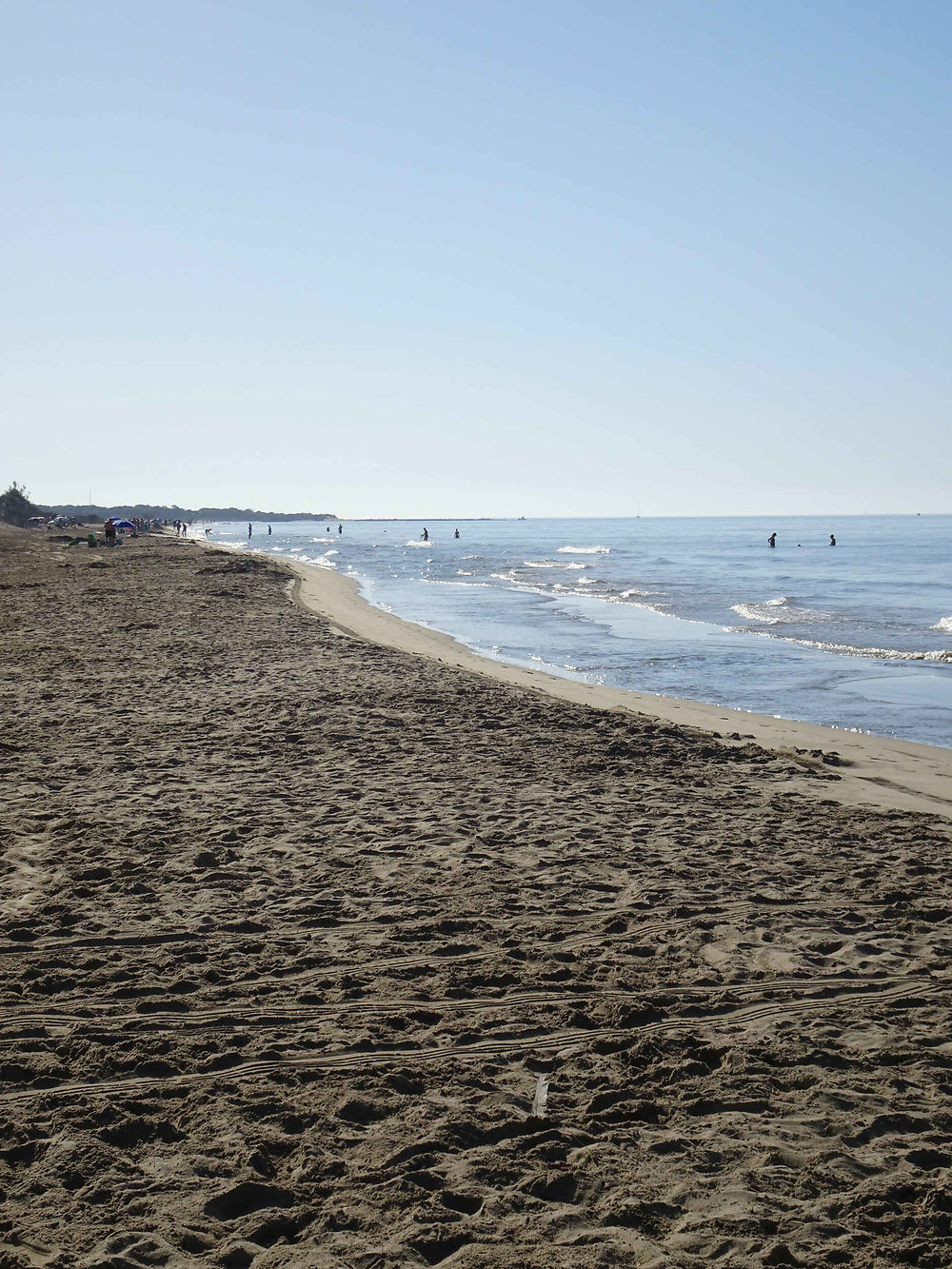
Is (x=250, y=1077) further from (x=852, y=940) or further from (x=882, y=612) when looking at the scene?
(x=882, y=612)

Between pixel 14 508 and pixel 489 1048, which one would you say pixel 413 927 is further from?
pixel 14 508

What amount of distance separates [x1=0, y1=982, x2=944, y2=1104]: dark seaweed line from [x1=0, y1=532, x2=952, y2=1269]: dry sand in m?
0.02

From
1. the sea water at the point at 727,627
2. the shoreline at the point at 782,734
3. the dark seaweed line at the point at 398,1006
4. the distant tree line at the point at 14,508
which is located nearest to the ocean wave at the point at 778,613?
the sea water at the point at 727,627

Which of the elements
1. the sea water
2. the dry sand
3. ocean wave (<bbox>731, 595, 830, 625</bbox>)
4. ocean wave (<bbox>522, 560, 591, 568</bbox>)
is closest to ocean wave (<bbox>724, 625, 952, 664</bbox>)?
the sea water

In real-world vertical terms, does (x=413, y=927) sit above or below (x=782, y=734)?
below

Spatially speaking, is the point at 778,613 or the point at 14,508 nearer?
the point at 778,613

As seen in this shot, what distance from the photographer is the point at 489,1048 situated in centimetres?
450

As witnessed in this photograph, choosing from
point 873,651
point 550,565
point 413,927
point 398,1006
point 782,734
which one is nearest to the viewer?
point 398,1006

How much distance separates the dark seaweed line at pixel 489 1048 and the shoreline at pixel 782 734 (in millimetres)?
4046

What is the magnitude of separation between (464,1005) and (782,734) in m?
8.62

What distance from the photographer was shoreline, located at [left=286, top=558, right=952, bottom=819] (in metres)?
9.45

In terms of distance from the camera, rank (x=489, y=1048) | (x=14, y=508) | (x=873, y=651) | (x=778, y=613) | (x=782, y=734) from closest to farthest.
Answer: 1. (x=489, y=1048)
2. (x=782, y=734)
3. (x=873, y=651)
4. (x=778, y=613)
5. (x=14, y=508)

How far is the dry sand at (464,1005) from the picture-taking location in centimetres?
336

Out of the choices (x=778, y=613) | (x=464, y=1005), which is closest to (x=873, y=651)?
(x=778, y=613)
